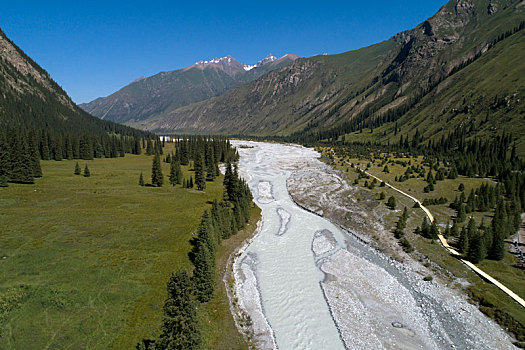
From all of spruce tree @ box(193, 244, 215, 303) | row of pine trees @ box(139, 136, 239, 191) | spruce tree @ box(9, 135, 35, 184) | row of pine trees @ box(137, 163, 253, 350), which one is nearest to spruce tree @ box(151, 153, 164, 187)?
row of pine trees @ box(139, 136, 239, 191)

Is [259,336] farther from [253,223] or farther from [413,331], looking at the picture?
[253,223]

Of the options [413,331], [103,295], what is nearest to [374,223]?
[413,331]

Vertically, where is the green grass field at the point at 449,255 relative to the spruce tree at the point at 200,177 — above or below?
below

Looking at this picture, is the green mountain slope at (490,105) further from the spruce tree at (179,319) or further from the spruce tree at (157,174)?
the spruce tree at (179,319)

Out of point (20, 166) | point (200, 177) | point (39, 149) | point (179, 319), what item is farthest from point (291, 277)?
point (39, 149)

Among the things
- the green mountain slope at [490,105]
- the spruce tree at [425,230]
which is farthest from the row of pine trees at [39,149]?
the green mountain slope at [490,105]

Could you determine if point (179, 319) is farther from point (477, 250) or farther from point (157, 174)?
point (157, 174)
